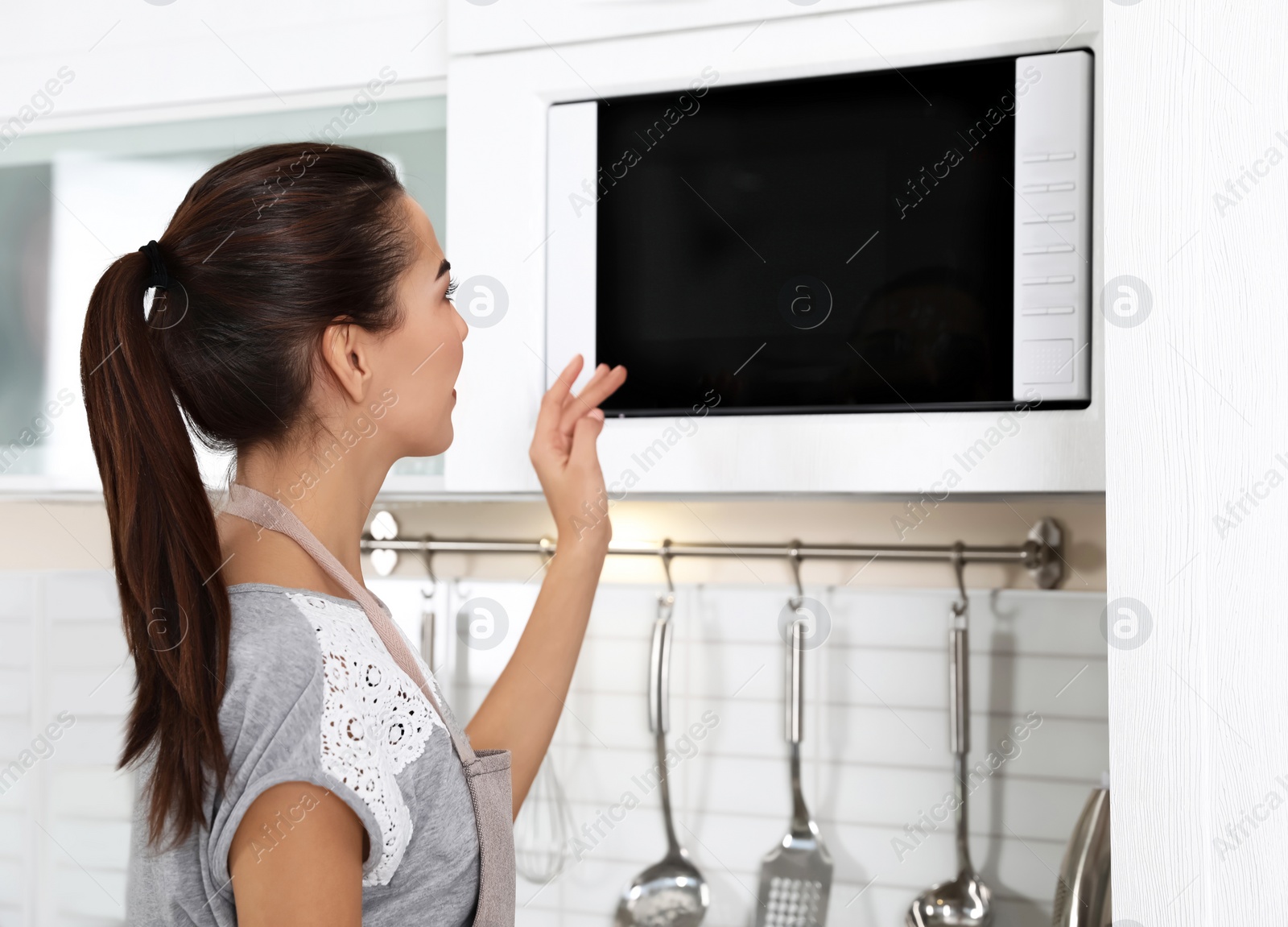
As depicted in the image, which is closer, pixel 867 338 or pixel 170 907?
pixel 170 907

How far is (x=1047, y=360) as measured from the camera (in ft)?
2.71

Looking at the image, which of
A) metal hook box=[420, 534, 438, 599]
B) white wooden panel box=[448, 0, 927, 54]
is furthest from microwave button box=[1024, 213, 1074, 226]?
metal hook box=[420, 534, 438, 599]

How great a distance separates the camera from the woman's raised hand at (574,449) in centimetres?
92

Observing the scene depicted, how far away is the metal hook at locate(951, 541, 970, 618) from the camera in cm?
116

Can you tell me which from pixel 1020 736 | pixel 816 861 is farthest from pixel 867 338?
pixel 816 861

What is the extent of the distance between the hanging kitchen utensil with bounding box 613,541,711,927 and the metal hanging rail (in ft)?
0.18

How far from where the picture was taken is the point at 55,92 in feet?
3.72

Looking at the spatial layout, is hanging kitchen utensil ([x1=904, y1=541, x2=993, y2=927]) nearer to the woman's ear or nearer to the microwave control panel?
the microwave control panel

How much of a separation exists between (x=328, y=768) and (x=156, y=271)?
326 millimetres

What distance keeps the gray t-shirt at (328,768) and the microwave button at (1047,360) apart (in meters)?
0.51

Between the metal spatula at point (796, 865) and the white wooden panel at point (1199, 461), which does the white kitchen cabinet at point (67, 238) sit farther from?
the white wooden panel at point (1199, 461)

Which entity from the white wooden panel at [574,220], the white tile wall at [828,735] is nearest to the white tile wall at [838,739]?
the white tile wall at [828,735]

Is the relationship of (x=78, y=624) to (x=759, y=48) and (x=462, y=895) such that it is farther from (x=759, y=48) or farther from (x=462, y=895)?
(x=759, y=48)

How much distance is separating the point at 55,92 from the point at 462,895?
3.11ft
